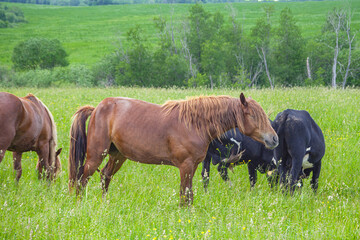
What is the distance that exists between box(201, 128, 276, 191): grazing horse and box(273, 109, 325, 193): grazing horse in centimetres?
56

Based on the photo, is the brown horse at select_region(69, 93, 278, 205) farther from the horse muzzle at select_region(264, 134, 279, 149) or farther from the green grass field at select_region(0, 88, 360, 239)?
the green grass field at select_region(0, 88, 360, 239)

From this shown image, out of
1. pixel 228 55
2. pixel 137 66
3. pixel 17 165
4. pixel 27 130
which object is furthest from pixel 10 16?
pixel 27 130

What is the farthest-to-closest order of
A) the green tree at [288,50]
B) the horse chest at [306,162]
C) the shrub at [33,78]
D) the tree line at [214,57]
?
1. the green tree at [288,50]
2. the tree line at [214,57]
3. the shrub at [33,78]
4. the horse chest at [306,162]

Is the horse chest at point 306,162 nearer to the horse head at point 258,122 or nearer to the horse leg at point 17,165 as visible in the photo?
the horse head at point 258,122

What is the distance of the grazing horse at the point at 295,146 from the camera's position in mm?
5234

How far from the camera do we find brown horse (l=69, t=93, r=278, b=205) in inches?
178

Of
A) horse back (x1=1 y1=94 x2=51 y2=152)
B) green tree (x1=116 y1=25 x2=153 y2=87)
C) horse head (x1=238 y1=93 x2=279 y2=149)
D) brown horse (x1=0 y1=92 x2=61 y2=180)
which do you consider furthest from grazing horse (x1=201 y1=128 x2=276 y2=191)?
green tree (x1=116 y1=25 x2=153 y2=87)

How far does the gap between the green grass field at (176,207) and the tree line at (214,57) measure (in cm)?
3337

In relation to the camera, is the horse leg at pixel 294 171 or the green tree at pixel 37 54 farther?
the green tree at pixel 37 54

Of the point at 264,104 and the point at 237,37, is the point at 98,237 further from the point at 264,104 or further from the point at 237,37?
the point at 237,37

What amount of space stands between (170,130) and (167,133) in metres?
0.06

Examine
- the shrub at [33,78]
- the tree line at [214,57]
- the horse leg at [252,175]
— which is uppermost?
the horse leg at [252,175]

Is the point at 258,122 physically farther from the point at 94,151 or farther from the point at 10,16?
the point at 10,16

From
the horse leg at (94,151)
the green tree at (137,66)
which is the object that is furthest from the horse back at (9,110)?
the green tree at (137,66)
